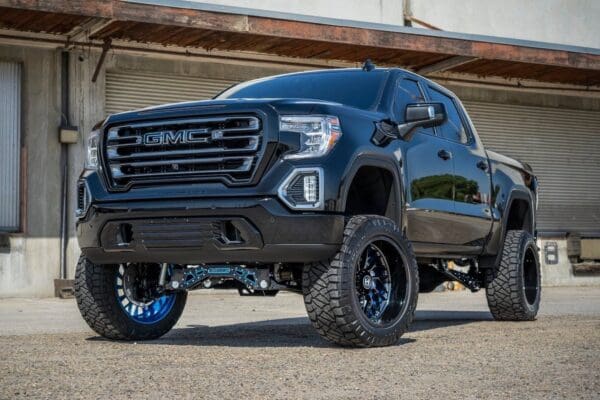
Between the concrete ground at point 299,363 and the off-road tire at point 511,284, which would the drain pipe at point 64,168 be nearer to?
the concrete ground at point 299,363

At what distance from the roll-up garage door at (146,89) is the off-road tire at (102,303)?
32.1 ft

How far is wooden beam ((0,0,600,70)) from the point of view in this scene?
15.3m

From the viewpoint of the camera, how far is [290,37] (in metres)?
17.3

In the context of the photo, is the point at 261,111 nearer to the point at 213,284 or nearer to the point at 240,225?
the point at 240,225

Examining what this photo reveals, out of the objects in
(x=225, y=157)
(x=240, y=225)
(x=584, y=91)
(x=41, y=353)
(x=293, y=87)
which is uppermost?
(x=584, y=91)

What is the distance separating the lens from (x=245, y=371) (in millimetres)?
6051

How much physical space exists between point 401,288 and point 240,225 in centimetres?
132

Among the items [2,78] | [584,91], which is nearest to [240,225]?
[2,78]

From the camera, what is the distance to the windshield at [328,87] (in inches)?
326

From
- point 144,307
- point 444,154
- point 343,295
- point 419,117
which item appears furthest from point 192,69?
point 343,295

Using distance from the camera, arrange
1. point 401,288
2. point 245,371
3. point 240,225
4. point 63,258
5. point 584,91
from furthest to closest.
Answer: point 584,91 < point 63,258 < point 401,288 < point 240,225 < point 245,371

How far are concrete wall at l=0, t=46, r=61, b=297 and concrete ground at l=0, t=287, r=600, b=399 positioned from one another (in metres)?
6.22

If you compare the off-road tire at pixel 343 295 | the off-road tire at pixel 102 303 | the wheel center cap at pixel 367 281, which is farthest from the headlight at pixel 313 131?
the off-road tire at pixel 102 303

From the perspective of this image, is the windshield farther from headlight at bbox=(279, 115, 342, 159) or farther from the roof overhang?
the roof overhang
